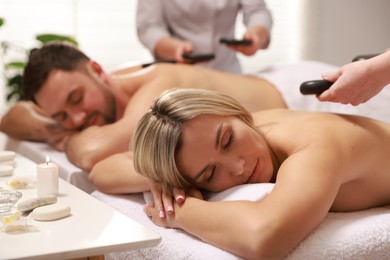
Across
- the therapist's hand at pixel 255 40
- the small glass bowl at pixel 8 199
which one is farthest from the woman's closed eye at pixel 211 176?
the therapist's hand at pixel 255 40

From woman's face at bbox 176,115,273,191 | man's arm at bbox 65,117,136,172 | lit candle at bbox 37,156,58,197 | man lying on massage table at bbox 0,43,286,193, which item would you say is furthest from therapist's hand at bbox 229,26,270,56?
lit candle at bbox 37,156,58,197

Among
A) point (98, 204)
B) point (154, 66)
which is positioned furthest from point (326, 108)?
point (98, 204)

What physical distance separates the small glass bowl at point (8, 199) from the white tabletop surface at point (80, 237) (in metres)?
0.11

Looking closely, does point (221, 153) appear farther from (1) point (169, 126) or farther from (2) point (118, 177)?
(2) point (118, 177)

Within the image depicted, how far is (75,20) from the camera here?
3.44 metres

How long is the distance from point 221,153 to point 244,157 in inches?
2.3

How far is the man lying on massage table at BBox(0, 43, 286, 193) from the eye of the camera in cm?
215

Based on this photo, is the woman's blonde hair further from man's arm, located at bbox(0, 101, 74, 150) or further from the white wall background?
the white wall background

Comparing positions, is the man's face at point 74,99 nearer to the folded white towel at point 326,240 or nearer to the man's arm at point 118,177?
the man's arm at point 118,177

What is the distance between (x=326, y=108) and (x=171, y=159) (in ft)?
3.56

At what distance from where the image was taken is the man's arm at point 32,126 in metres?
2.43

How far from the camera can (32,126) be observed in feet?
8.19

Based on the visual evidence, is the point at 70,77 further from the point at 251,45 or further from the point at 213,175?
the point at 213,175

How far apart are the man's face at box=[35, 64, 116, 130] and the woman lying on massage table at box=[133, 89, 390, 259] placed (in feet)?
2.67
